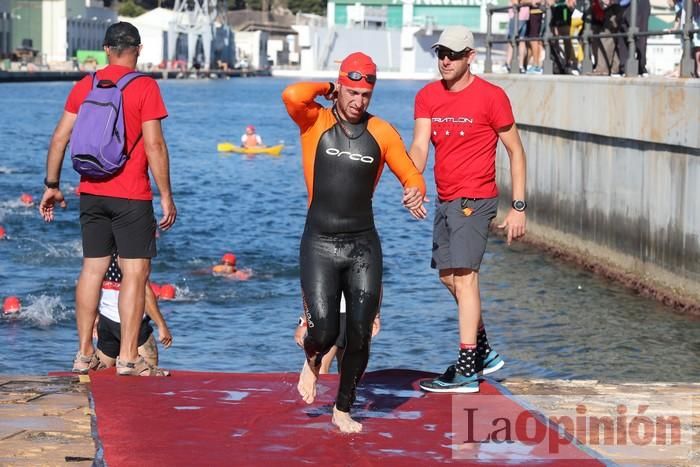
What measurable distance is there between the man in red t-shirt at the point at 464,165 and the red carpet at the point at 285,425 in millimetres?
522

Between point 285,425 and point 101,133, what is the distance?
224 cm

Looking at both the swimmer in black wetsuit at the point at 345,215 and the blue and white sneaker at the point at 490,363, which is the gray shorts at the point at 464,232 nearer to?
the blue and white sneaker at the point at 490,363

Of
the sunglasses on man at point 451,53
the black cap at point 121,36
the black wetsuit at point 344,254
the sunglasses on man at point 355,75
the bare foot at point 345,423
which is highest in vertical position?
the black cap at point 121,36

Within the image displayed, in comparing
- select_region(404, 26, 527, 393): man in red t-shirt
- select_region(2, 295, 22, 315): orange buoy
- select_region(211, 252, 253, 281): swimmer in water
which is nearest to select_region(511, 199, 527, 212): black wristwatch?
select_region(404, 26, 527, 393): man in red t-shirt

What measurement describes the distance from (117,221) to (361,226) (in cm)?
198

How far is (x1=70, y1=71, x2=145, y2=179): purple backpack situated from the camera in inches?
344

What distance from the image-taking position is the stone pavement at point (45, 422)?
7121 mm

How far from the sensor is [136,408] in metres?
8.20

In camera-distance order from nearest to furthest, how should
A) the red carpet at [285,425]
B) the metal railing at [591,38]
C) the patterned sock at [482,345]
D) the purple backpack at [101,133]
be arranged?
1. the red carpet at [285,425]
2. the purple backpack at [101,133]
3. the patterned sock at [482,345]
4. the metal railing at [591,38]

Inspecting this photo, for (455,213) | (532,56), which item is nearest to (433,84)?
(455,213)

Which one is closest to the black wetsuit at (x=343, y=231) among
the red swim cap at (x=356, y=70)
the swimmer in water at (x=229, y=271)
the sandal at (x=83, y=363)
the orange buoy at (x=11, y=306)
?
the red swim cap at (x=356, y=70)

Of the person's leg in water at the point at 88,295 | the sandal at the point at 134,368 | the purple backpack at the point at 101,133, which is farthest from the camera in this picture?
the person's leg in water at the point at 88,295

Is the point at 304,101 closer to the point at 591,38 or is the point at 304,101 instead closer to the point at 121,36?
the point at 121,36

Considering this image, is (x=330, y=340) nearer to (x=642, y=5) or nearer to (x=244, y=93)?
(x=642, y=5)
